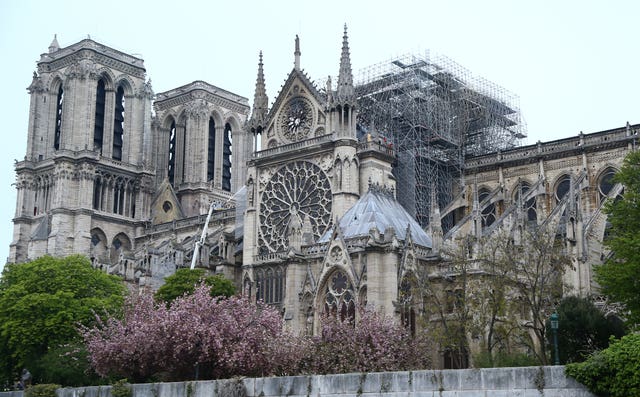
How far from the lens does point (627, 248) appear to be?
30500mm

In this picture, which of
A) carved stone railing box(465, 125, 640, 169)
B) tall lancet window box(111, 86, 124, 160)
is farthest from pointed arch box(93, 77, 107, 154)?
carved stone railing box(465, 125, 640, 169)

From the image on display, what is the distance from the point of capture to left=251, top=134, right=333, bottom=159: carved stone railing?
52.3 metres

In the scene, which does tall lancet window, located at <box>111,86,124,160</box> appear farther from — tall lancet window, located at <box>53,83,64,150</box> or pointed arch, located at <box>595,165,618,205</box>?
pointed arch, located at <box>595,165,618,205</box>

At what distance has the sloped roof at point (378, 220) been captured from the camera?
41.3 metres

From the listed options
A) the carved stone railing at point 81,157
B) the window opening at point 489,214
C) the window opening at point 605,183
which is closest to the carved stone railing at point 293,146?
the window opening at point 489,214

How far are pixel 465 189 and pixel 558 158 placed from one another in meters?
6.37

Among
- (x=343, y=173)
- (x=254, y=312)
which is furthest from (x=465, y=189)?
(x=254, y=312)

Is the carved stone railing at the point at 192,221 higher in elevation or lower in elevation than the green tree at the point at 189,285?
higher

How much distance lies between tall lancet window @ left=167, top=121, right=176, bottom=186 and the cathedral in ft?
0.61

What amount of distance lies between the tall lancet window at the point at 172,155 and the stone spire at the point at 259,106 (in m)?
30.9

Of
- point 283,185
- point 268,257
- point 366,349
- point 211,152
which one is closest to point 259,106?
point 283,185

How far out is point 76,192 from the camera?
7388cm

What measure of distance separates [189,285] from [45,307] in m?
8.65

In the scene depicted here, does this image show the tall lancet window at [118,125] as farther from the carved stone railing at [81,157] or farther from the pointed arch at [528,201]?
the pointed arch at [528,201]
